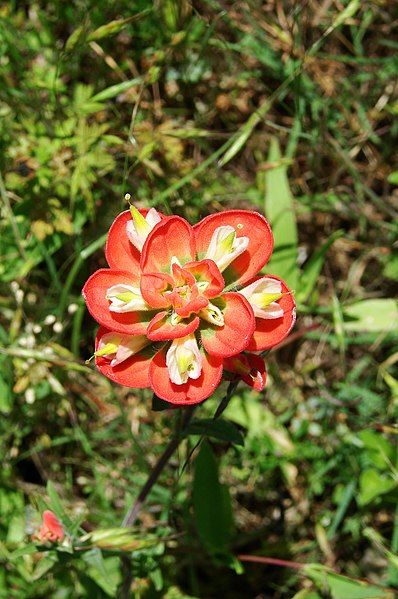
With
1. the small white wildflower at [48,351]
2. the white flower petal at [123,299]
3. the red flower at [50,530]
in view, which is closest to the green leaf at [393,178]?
the small white wildflower at [48,351]

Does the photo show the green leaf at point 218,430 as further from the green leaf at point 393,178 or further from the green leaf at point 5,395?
the green leaf at point 393,178

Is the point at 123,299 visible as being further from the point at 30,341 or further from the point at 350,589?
the point at 350,589

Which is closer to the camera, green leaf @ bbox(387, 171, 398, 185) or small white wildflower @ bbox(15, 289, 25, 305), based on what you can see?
small white wildflower @ bbox(15, 289, 25, 305)

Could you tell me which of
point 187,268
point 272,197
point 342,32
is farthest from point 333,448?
point 342,32

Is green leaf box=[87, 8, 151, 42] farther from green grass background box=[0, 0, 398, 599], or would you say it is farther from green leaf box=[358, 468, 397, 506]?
green leaf box=[358, 468, 397, 506]

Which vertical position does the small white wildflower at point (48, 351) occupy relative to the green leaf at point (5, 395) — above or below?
above

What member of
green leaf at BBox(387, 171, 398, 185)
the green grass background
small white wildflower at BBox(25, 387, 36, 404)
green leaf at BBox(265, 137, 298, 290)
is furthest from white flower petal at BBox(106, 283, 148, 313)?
green leaf at BBox(387, 171, 398, 185)

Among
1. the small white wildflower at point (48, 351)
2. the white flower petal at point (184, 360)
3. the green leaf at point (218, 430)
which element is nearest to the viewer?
the white flower petal at point (184, 360)
